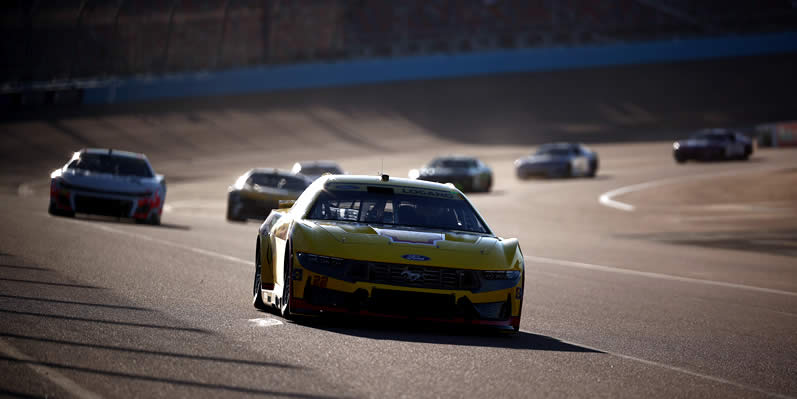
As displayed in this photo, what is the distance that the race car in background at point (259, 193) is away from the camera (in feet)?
78.0

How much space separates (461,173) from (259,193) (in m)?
15.4

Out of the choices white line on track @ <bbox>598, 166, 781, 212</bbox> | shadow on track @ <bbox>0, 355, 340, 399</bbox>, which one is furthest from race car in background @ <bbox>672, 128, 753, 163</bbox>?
shadow on track @ <bbox>0, 355, 340, 399</bbox>

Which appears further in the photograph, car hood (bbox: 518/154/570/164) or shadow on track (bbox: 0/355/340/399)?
car hood (bbox: 518/154/570/164)

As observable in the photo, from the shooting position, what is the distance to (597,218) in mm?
28312

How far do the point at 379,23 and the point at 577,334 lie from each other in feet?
251

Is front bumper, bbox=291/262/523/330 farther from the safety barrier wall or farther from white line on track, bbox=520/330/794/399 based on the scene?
the safety barrier wall

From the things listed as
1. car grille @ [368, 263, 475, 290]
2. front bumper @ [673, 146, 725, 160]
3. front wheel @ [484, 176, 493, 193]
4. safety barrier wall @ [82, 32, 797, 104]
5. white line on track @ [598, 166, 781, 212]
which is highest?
safety barrier wall @ [82, 32, 797, 104]

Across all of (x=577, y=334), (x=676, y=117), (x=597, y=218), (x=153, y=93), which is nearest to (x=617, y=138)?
(x=676, y=117)

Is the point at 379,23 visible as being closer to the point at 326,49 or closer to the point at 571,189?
the point at 326,49

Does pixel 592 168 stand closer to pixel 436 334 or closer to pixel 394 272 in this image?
pixel 436 334

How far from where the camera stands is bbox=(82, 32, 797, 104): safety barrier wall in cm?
6675

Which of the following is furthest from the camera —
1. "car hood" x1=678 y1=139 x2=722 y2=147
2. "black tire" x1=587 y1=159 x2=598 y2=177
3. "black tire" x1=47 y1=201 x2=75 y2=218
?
"car hood" x1=678 y1=139 x2=722 y2=147

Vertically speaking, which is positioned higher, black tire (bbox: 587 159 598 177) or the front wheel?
black tire (bbox: 587 159 598 177)

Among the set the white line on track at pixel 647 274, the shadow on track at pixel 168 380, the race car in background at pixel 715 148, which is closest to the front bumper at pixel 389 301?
the shadow on track at pixel 168 380
